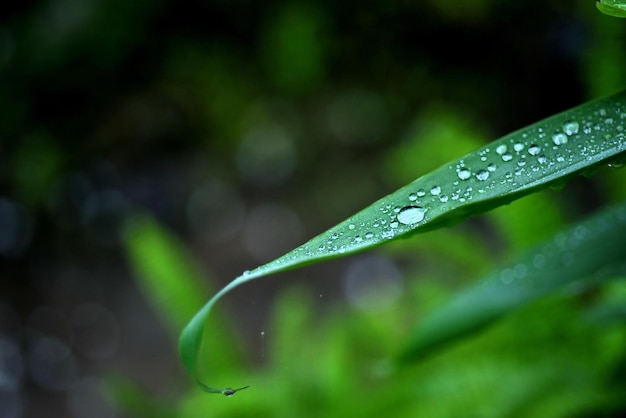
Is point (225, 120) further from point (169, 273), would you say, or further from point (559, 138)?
point (559, 138)

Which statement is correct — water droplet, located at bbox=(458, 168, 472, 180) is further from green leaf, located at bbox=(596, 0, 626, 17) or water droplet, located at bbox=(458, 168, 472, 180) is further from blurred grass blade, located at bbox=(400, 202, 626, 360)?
blurred grass blade, located at bbox=(400, 202, 626, 360)

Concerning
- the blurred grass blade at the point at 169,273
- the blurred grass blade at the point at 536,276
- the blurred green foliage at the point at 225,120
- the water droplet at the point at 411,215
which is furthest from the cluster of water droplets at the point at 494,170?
the blurred green foliage at the point at 225,120

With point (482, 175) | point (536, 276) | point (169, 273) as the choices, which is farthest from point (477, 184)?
point (169, 273)

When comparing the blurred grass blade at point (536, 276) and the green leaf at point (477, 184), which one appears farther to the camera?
the blurred grass blade at point (536, 276)

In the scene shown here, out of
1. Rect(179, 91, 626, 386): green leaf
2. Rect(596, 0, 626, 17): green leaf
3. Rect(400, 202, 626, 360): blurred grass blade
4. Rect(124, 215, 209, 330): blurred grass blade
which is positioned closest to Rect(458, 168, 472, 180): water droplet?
Rect(179, 91, 626, 386): green leaf

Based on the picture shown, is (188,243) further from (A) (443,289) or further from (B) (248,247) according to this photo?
(A) (443,289)

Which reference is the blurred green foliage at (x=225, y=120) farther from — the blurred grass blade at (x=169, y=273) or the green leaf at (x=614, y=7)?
the green leaf at (x=614, y=7)
